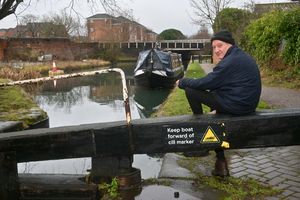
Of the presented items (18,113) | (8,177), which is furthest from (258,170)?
(18,113)

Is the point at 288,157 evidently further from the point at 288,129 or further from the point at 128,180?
the point at 128,180

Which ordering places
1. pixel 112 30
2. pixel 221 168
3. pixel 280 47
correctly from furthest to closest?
pixel 112 30 → pixel 280 47 → pixel 221 168

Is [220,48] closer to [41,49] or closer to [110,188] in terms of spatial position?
[110,188]

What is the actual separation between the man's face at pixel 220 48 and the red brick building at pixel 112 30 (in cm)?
4125

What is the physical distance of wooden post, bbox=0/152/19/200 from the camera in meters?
4.97

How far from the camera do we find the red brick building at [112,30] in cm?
7016

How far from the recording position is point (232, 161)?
19.5 ft

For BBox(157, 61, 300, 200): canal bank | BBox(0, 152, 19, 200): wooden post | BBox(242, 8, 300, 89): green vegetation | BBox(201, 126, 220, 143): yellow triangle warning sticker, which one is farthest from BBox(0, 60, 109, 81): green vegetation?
BBox(201, 126, 220, 143): yellow triangle warning sticker

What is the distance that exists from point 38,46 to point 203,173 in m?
50.2

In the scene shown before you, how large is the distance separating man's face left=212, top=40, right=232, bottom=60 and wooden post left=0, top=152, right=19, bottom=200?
2.82 meters

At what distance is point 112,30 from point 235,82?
67906 mm

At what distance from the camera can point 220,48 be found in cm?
467

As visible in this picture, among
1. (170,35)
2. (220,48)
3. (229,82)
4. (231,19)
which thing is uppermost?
(170,35)

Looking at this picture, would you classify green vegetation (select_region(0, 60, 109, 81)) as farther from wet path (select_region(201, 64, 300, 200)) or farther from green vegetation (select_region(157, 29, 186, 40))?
green vegetation (select_region(157, 29, 186, 40))
